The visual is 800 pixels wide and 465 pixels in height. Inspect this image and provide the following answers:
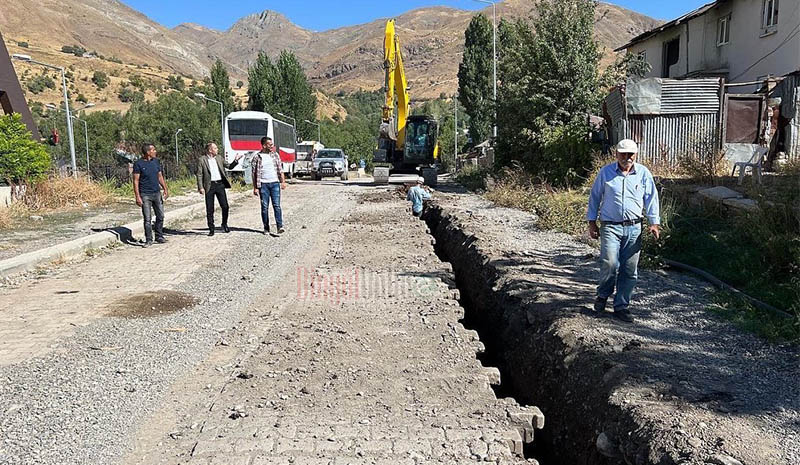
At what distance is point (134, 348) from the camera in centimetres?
481

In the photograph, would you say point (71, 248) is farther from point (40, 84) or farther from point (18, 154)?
point (40, 84)

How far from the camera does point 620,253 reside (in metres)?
5.03

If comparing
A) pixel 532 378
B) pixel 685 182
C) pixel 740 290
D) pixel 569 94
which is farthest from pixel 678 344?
pixel 569 94

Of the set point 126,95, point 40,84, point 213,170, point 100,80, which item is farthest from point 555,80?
point 100,80

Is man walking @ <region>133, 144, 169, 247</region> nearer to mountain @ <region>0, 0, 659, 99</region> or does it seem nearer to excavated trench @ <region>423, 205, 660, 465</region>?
excavated trench @ <region>423, 205, 660, 465</region>

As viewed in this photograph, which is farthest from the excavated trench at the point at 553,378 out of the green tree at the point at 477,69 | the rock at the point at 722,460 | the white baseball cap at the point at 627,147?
the green tree at the point at 477,69

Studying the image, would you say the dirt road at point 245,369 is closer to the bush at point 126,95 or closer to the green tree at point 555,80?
the green tree at point 555,80

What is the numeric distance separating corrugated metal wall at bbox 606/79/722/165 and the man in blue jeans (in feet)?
31.2

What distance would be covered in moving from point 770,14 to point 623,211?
1673 centimetres

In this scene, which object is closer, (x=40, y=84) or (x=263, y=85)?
(x=263, y=85)

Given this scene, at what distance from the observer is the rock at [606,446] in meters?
3.66

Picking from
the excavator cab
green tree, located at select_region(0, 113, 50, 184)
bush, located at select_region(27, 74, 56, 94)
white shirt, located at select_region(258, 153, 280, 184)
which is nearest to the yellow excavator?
the excavator cab

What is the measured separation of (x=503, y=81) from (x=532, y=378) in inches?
613

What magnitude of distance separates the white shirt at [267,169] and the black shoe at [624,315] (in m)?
6.84
